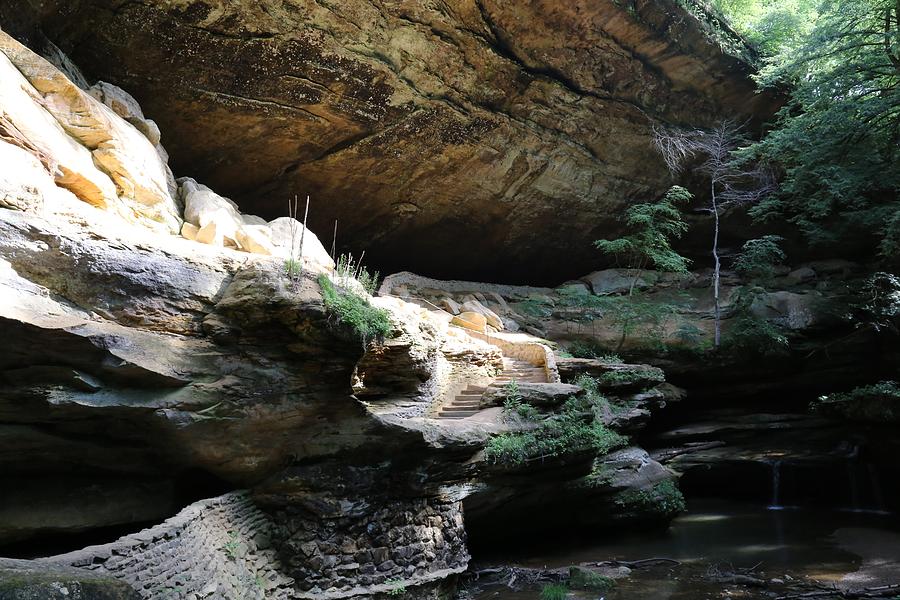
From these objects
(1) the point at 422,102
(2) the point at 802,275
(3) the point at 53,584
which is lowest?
(3) the point at 53,584

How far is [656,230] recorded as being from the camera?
63.3ft

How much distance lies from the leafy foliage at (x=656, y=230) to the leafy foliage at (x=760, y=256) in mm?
1728

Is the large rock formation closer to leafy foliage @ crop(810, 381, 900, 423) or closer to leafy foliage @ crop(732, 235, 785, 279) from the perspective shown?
leafy foliage @ crop(810, 381, 900, 423)

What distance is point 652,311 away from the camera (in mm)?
18172

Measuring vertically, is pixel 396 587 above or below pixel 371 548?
below

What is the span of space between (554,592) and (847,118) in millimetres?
11719

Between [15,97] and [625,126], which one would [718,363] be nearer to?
[625,126]

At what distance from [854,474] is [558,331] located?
29.0 ft

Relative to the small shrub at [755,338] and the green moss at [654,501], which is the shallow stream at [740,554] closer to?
the green moss at [654,501]

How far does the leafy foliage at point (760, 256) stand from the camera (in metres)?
18.4

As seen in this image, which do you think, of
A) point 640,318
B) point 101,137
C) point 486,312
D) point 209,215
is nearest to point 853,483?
point 640,318

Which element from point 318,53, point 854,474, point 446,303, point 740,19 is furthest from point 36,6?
point 854,474

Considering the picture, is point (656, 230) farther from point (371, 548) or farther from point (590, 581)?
point (371, 548)

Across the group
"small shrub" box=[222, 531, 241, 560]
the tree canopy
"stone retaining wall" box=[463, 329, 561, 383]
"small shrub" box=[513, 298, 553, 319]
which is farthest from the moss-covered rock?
"small shrub" box=[513, 298, 553, 319]
